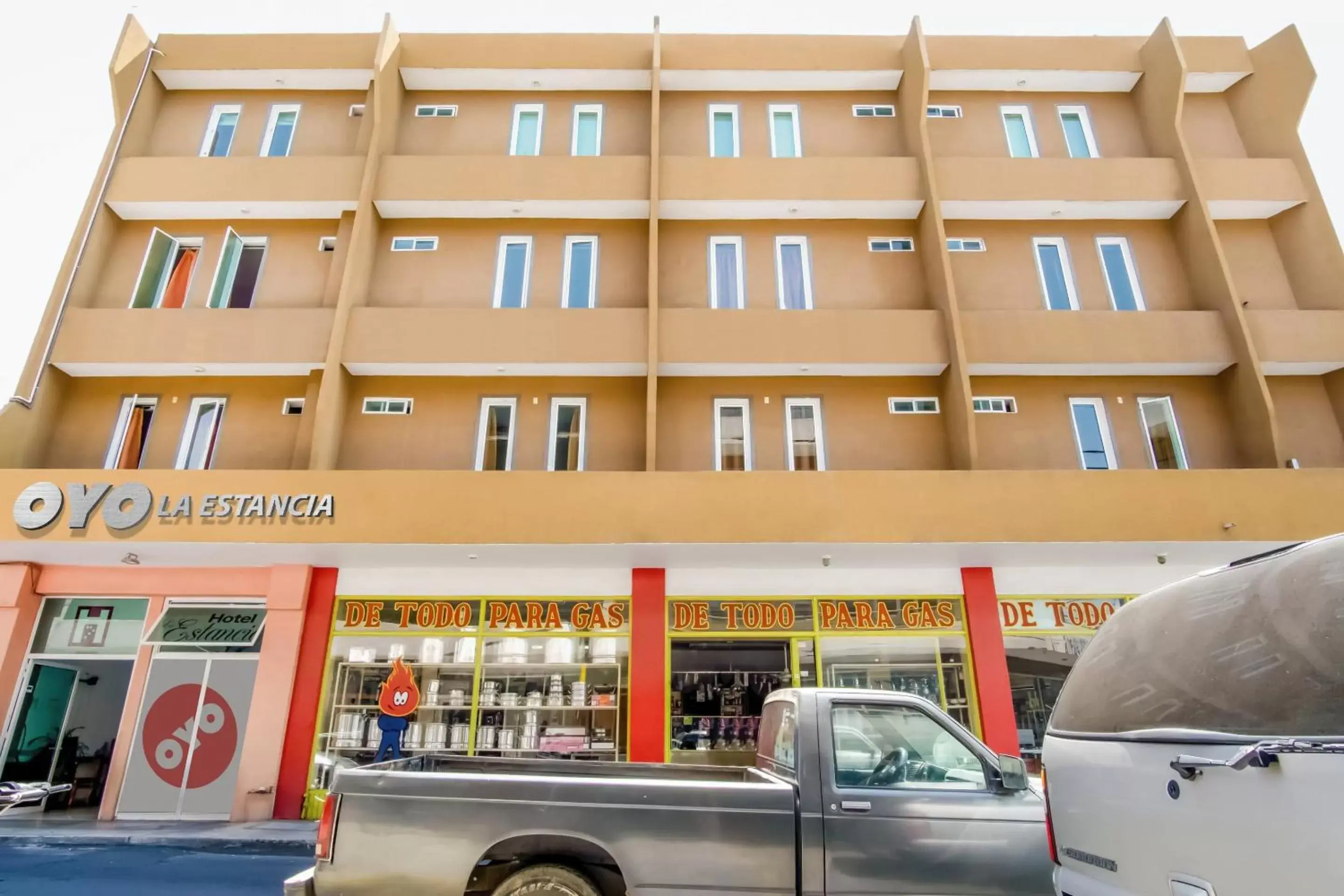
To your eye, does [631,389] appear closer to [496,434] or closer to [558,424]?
[558,424]

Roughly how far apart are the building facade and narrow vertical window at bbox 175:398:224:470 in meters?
0.07

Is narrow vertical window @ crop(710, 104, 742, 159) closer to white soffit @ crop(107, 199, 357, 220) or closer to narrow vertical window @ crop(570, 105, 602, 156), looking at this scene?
narrow vertical window @ crop(570, 105, 602, 156)

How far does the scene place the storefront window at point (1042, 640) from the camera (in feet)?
38.6

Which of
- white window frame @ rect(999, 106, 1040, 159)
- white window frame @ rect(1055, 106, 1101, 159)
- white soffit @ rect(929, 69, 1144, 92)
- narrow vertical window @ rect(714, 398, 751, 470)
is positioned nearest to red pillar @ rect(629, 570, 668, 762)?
narrow vertical window @ rect(714, 398, 751, 470)

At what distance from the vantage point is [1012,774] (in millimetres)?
4875

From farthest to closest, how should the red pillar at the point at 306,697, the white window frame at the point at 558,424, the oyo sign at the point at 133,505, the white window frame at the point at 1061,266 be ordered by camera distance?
the white window frame at the point at 1061,266 < the white window frame at the point at 558,424 < the red pillar at the point at 306,697 < the oyo sign at the point at 133,505

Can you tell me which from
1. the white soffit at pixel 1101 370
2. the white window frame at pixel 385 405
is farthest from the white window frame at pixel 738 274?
the white window frame at pixel 385 405

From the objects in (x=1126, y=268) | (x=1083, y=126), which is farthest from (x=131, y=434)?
(x=1083, y=126)

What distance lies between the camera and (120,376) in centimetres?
1378

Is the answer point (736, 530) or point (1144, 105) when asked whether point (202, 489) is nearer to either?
point (736, 530)

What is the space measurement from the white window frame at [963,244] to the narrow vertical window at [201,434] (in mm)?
14035

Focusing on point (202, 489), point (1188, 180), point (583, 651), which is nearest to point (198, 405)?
point (202, 489)

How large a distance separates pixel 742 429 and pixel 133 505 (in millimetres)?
9473

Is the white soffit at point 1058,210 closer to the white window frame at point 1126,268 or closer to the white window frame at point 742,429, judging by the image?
the white window frame at point 1126,268
